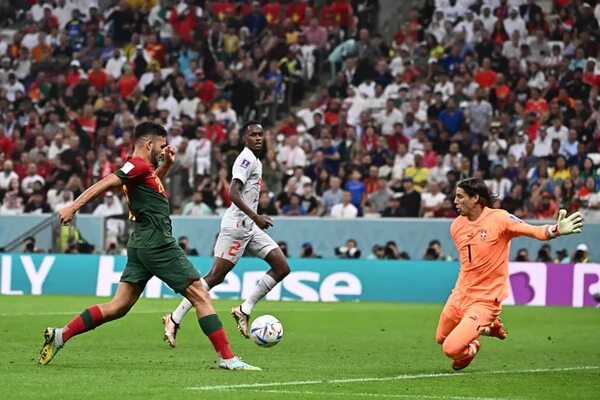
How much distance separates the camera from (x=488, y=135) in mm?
29391

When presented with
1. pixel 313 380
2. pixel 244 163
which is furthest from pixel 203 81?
pixel 313 380

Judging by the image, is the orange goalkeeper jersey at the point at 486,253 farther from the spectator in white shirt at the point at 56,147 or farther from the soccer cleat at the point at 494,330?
the spectator in white shirt at the point at 56,147

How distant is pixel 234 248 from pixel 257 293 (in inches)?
24.2

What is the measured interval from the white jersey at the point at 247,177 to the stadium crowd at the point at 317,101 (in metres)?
12.0

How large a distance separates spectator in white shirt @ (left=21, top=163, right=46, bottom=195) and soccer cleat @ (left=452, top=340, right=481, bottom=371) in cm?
1983

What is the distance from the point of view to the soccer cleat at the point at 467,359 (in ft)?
39.9

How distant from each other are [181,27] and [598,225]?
14491mm

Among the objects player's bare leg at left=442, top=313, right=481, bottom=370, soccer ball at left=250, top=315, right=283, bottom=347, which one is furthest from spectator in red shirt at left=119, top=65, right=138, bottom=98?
player's bare leg at left=442, top=313, right=481, bottom=370

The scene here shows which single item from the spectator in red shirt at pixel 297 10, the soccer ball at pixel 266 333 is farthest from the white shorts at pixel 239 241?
the spectator in red shirt at pixel 297 10

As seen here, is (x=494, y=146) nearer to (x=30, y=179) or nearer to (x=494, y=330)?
(x=30, y=179)

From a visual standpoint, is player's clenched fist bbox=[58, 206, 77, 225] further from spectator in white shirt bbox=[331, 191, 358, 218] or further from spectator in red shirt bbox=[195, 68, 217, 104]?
spectator in red shirt bbox=[195, 68, 217, 104]

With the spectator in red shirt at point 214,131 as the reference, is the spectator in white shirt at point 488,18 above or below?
above

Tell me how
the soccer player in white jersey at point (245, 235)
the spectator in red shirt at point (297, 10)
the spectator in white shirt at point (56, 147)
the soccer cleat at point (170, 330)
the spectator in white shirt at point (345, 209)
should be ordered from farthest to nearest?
the spectator in red shirt at point (297, 10) → the spectator in white shirt at point (56, 147) → the spectator in white shirt at point (345, 209) → the soccer player in white jersey at point (245, 235) → the soccer cleat at point (170, 330)

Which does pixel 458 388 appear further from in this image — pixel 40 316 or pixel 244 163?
pixel 40 316
